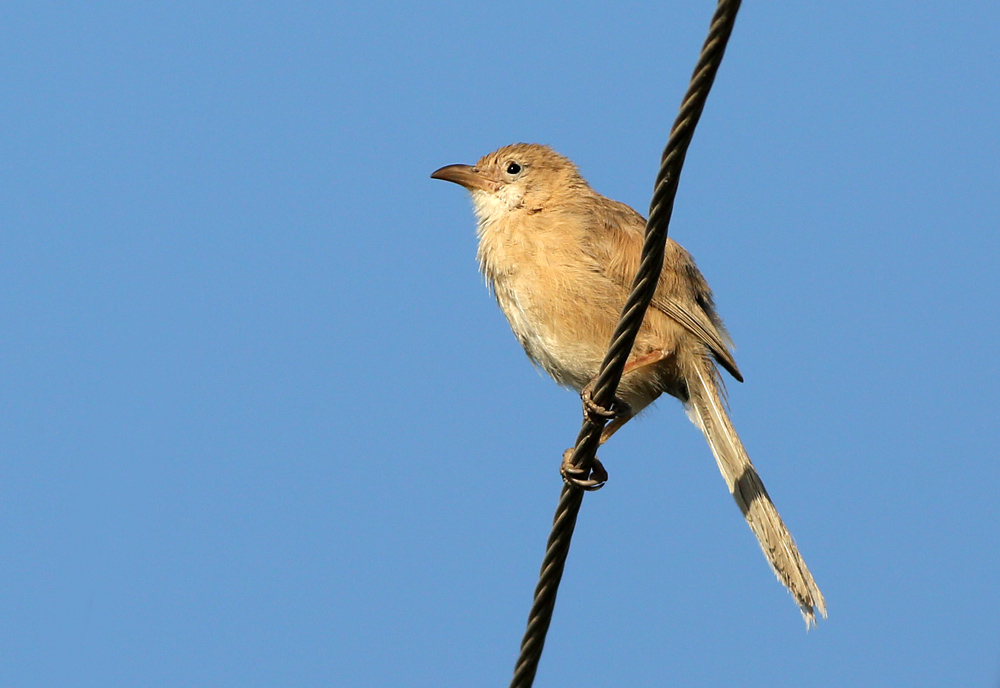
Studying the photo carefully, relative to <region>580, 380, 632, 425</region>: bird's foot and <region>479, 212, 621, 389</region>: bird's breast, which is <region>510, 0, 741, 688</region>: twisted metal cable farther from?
<region>479, 212, 621, 389</region>: bird's breast

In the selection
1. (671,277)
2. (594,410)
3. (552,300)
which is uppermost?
(671,277)

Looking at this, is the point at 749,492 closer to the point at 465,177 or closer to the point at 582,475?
the point at 582,475

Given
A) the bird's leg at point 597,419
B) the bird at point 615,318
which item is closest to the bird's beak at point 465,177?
the bird at point 615,318

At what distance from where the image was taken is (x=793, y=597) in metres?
6.14

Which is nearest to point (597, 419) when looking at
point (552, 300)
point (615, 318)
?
point (615, 318)

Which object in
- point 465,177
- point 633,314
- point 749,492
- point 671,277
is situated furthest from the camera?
point 465,177

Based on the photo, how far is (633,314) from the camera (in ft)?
14.3

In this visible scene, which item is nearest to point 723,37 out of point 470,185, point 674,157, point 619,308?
point 674,157

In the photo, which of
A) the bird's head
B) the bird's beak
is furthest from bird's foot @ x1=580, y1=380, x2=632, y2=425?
the bird's beak

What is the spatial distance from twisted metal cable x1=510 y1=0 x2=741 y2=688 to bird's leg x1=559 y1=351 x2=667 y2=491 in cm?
5

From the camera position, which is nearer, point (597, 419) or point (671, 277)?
point (597, 419)

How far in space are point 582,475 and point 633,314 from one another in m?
1.05

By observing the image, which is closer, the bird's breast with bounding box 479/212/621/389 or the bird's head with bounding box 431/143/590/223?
the bird's breast with bounding box 479/212/621/389

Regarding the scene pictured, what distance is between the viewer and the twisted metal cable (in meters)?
3.68
